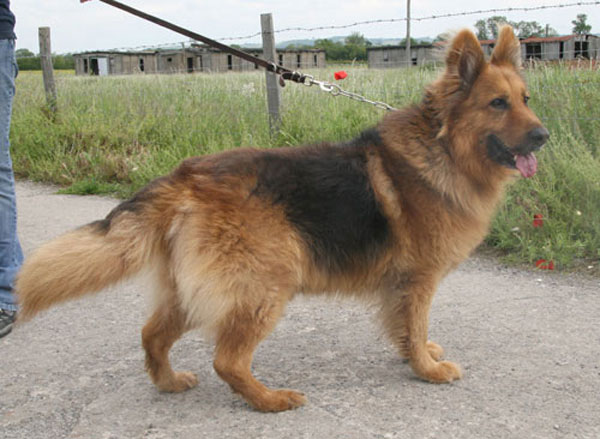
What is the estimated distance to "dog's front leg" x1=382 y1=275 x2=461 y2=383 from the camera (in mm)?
3242

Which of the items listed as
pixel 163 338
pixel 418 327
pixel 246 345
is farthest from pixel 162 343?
pixel 418 327

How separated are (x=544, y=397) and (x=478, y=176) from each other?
3.93 feet

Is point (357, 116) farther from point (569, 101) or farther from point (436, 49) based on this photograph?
point (436, 49)

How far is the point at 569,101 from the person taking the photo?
22.2ft

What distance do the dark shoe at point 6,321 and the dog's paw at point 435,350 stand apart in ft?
8.73

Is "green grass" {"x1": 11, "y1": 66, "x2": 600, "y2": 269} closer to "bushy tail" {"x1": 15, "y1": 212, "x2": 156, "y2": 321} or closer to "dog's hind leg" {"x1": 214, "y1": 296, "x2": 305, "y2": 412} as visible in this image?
"dog's hind leg" {"x1": 214, "y1": 296, "x2": 305, "y2": 412}

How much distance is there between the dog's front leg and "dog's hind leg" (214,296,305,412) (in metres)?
0.72

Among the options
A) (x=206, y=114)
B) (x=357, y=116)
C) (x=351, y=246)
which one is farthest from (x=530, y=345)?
(x=206, y=114)

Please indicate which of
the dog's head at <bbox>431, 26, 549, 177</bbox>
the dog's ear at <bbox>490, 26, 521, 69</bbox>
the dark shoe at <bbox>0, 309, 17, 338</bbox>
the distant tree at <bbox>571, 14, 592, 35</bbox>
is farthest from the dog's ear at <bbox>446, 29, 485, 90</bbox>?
the distant tree at <bbox>571, 14, 592, 35</bbox>

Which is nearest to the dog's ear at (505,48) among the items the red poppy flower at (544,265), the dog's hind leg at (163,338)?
the red poppy flower at (544,265)

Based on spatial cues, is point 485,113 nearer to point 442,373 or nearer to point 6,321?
point 442,373

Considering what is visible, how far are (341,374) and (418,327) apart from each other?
1.67ft

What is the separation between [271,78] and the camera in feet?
27.2

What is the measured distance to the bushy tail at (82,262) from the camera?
266cm
